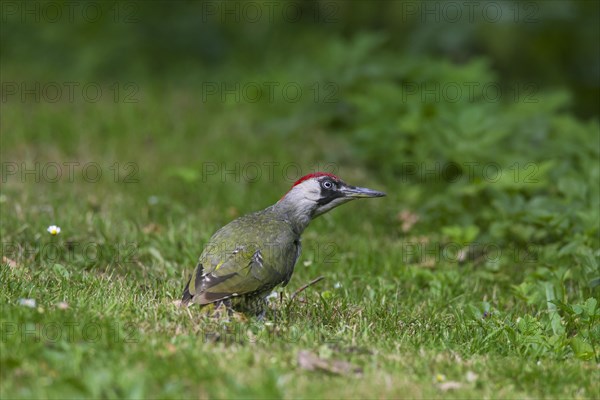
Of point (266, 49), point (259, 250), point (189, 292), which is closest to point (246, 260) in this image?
point (259, 250)

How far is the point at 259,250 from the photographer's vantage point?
198 inches

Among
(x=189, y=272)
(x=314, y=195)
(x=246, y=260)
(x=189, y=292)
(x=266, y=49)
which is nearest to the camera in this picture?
(x=189, y=292)

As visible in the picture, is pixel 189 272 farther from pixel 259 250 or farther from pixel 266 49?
pixel 266 49

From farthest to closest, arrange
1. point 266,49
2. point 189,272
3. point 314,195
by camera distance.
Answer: point 266,49, point 189,272, point 314,195

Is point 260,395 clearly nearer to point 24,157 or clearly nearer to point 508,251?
point 508,251

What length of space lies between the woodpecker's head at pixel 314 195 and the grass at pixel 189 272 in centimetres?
55

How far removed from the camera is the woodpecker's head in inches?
218

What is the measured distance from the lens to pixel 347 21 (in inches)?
490

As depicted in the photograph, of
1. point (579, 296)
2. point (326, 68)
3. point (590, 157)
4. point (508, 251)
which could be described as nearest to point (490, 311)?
point (579, 296)

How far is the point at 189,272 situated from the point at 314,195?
1.08 meters

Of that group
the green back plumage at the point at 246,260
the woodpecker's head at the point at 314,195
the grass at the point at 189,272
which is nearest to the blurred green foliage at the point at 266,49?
the grass at the point at 189,272

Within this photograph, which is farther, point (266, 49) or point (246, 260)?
point (266, 49)

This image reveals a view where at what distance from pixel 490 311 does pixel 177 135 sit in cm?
510

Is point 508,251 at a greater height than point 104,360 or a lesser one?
lesser
